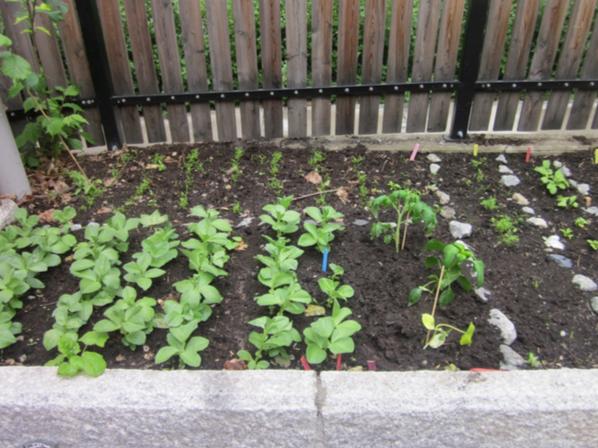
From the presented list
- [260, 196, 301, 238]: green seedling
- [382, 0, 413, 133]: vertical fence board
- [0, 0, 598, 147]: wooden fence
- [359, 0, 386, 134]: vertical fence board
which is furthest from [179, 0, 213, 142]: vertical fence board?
[260, 196, 301, 238]: green seedling

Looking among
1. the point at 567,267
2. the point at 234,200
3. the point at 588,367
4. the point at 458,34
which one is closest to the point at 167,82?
the point at 234,200

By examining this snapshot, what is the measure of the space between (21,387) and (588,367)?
2057 millimetres

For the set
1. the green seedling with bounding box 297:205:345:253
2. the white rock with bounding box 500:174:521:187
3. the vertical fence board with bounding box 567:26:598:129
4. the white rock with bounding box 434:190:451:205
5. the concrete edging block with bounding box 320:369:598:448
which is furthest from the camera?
the vertical fence board with bounding box 567:26:598:129

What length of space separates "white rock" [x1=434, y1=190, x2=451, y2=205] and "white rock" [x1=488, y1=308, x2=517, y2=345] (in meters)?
0.97

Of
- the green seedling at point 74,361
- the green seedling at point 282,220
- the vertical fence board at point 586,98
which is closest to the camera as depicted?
the green seedling at point 74,361

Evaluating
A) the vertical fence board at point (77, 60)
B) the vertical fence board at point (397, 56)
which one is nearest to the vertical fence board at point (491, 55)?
the vertical fence board at point (397, 56)

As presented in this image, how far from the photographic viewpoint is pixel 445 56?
12.3 feet

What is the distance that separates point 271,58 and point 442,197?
1.49m

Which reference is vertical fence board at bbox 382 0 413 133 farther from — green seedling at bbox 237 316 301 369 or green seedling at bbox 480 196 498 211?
green seedling at bbox 237 316 301 369

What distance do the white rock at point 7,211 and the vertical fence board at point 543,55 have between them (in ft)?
11.3

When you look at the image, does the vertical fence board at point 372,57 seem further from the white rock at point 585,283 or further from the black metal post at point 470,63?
the white rock at point 585,283

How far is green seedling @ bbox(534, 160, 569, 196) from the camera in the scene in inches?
127

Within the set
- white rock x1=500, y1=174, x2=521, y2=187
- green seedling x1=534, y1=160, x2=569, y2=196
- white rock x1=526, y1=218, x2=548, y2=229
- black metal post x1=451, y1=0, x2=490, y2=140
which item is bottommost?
white rock x1=500, y1=174, x2=521, y2=187

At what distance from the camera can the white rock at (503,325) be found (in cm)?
220
